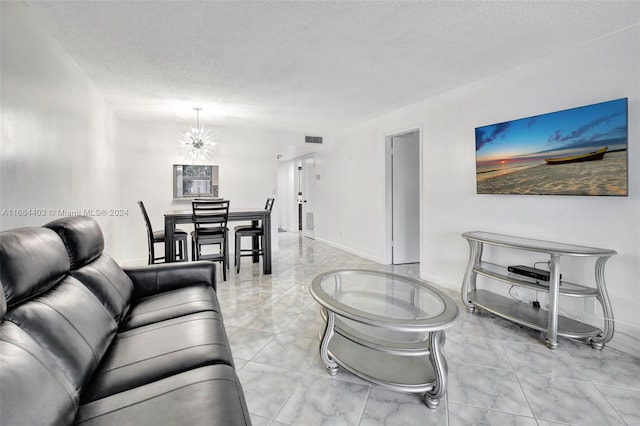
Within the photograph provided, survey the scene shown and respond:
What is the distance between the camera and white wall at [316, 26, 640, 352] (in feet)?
7.18

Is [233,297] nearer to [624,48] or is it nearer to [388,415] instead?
[388,415]

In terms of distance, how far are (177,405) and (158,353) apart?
0.42 meters

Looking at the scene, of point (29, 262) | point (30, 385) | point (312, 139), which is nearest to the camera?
point (30, 385)

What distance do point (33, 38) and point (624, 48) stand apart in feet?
13.9

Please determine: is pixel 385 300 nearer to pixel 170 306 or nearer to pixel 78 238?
pixel 170 306

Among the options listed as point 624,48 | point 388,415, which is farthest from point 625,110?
point 388,415

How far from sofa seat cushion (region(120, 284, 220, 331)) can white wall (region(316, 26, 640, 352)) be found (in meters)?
2.78

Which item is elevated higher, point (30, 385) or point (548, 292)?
point (30, 385)

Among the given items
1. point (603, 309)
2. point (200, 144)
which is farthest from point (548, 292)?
point (200, 144)

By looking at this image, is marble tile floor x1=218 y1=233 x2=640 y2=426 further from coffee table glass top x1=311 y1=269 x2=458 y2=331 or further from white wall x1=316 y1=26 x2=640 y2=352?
white wall x1=316 y1=26 x2=640 y2=352

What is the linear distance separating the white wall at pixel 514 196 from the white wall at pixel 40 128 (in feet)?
12.5

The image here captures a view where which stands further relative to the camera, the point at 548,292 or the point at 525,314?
the point at 525,314

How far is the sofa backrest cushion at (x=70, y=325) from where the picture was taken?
1041 millimetres

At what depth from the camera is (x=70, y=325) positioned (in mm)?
1201
